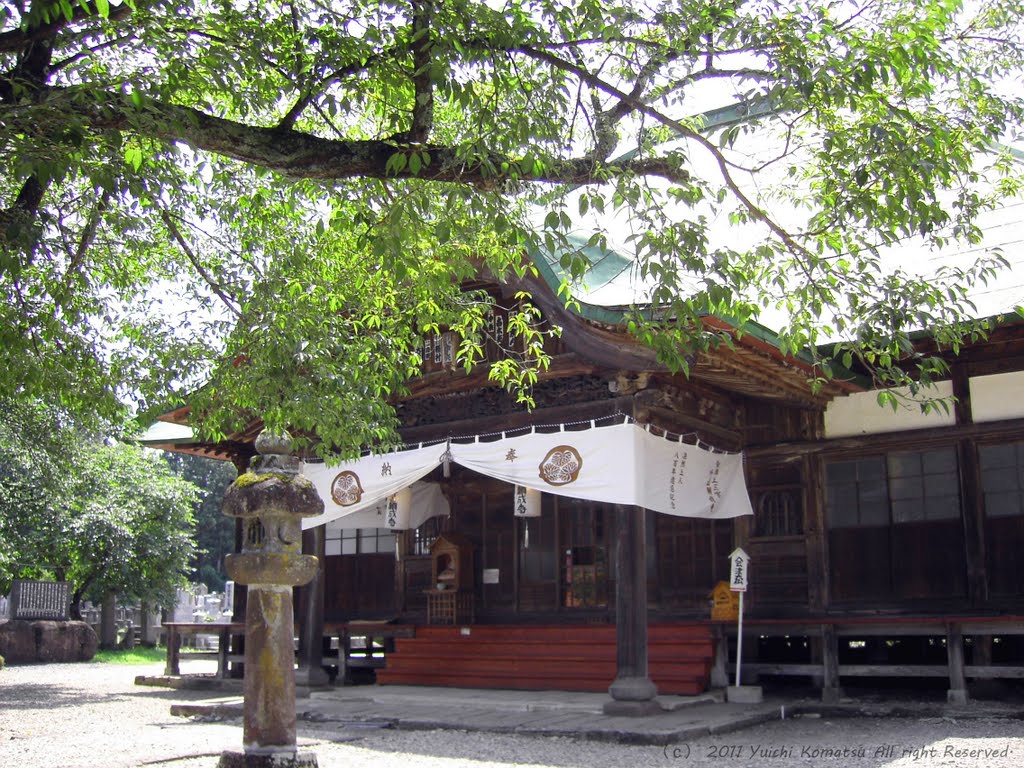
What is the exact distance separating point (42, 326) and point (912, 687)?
34.4 ft

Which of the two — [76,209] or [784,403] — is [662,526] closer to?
[784,403]

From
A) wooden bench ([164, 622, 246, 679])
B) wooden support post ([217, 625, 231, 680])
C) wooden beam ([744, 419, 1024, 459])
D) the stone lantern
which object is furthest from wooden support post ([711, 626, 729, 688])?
wooden support post ([217, 625, 231, 680])

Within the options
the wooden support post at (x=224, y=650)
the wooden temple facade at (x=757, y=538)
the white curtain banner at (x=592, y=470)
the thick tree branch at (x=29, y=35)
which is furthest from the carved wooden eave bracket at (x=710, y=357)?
the wooden support post at (x=224, y=650)

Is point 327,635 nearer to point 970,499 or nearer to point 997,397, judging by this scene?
point 970,499

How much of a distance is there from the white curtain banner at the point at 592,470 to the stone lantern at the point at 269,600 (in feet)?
14.5

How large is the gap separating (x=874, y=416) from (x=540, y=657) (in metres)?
5.19

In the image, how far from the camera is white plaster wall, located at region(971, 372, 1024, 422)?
1165 centimetres

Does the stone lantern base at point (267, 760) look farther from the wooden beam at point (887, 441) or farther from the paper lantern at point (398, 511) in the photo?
the paper lantern at point (398, 511)

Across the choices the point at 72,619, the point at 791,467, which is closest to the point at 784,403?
the point at 791,467

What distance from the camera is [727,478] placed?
12852 mm

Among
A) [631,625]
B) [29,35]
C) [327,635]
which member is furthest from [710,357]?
[327,635]

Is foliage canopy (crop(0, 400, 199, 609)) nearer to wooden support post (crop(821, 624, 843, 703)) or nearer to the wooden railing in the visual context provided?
the wooden railing

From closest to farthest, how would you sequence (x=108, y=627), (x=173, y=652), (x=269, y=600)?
(x=269, y=600) < (x=173, y=652) < (x=108, y=627)

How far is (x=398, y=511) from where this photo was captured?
15242 mm
